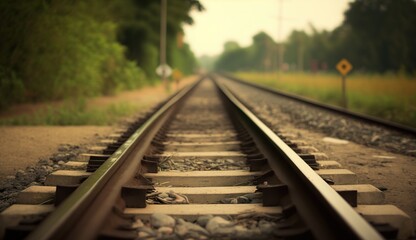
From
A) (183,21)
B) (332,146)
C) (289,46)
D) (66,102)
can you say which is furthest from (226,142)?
(289,46)

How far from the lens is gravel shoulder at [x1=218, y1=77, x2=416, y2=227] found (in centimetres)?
337

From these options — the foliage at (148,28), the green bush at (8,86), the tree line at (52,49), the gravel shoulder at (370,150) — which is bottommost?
the gravel shoulder at (370,150)

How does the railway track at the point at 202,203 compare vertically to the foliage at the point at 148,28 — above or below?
below

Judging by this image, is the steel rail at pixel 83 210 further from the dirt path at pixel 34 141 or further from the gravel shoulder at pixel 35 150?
the dirt path at pixel 34 141

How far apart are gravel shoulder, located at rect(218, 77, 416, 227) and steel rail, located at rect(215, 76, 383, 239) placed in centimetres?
84

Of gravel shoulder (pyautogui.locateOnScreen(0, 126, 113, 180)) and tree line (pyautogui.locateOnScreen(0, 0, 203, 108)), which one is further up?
tree line (pyautogui.locateOnScreen(0, 0, 203, 108))

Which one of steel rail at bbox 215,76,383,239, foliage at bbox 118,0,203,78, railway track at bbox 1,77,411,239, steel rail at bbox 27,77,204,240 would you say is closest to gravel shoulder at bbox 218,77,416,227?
railway track at bbox 1,77,411,239

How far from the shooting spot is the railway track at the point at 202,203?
187 cm

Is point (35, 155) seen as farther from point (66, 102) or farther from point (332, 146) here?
point (66, 102)

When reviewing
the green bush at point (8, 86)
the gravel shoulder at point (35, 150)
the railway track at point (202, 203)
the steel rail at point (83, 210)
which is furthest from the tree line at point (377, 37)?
the steel rail at point (83, 210)

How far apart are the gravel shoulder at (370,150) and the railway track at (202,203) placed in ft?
1.79

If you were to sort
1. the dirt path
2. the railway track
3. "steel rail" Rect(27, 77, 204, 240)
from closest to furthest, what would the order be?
"steel rail" Rect(27, 77, 204, 240), the railway track, the dirt path

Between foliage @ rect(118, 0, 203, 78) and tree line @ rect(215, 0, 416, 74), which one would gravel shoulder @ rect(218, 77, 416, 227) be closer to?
foliage @ rect(118, 0, 203, 78)

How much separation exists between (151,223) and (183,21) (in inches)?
1159
